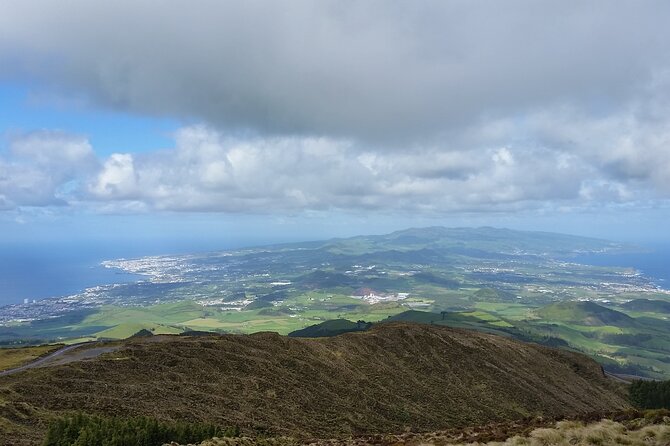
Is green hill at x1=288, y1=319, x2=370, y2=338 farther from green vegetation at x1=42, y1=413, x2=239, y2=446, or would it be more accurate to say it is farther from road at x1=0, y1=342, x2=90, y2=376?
green vegetation at x1=42, y1=413, x2=239, y2=446

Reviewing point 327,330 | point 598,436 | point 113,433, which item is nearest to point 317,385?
point 113,433

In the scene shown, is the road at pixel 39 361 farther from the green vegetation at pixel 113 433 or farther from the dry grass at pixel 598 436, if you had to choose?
the dry grass at pixel 598 436

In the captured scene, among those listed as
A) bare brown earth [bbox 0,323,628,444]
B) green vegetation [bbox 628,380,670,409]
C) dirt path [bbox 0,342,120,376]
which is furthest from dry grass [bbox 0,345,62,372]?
green vegetation [bbox 628,380,670,409]

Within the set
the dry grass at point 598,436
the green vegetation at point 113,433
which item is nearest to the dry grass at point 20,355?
the green vegetation at point 113,433

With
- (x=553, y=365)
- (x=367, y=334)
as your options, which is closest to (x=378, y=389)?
(x=367, y=334)

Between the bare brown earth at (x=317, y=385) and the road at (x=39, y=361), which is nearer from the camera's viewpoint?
the bare brown earth at (x=317, y=385)
